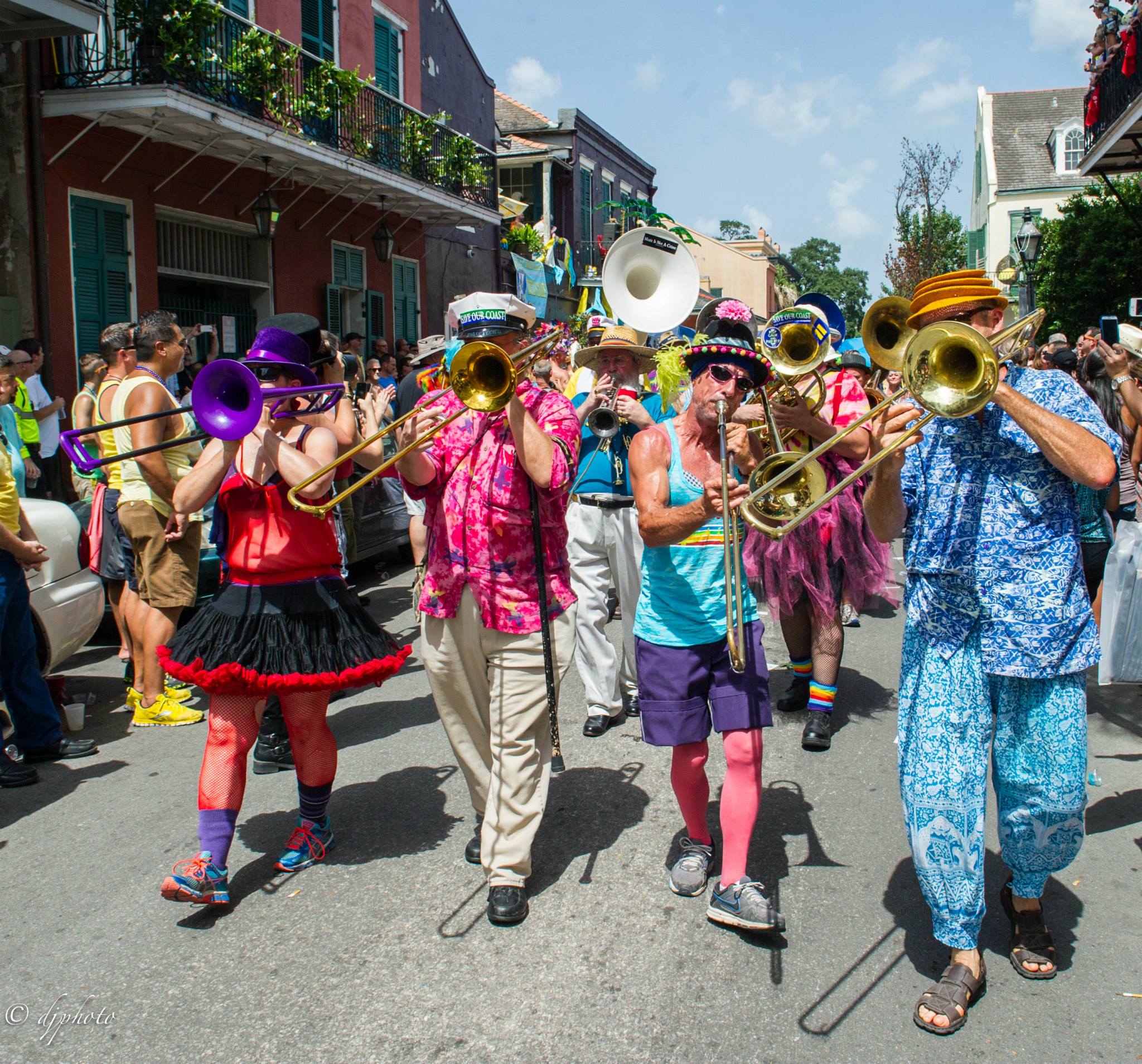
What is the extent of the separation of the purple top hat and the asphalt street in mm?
1739

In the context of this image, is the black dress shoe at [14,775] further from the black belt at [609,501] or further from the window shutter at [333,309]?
the window shutter at [333,309]

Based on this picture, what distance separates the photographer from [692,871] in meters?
3.61

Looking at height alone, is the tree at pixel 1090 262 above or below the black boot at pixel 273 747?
above

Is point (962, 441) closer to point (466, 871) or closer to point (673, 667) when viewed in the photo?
point (673, 667)

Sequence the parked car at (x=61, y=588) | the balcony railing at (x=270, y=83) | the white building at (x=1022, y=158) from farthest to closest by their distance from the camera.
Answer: the white building at (x=1022, y=158), the balcony railing at (x=270, y=83), the parked car at (x=61, y=588)

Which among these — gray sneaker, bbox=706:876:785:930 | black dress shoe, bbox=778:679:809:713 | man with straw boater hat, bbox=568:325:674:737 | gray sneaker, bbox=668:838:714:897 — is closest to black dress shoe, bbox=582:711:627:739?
man with straw boater hat, bbox=568:325:674:737

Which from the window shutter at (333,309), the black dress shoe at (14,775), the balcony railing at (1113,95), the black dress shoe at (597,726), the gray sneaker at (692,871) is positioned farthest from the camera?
the window shutter at (333,309)

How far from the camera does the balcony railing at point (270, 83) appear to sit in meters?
10.5

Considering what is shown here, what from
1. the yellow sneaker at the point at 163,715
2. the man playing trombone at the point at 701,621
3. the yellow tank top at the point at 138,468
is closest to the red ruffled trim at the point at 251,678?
the man playing trombone at the point at 701,621

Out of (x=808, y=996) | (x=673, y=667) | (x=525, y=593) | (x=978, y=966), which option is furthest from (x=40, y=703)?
(x=978, y=966)

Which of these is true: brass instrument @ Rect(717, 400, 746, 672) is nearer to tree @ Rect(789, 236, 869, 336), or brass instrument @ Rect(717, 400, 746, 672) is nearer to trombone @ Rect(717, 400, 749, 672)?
trombone @ Rect(717, 400, 749, 672)

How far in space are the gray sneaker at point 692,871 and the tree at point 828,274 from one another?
94.2 metres

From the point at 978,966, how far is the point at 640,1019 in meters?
0.94

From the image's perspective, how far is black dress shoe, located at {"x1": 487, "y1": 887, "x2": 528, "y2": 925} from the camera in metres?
3.39
